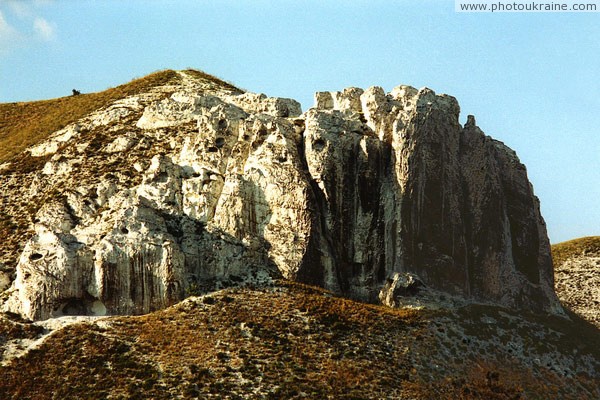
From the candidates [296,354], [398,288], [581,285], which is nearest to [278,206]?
[398,288]

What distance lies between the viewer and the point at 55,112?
10800cm

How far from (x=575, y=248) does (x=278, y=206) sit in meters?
58.8

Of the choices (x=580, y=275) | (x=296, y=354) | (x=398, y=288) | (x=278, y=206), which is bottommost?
(x=296, y=354)

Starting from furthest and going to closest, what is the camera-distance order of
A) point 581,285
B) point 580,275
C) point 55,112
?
point 580,275 → point 55,112 → point 581,285

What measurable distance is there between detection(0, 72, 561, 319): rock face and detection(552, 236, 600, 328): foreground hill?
1641 cm

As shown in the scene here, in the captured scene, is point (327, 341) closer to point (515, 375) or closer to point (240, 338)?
point (240, 338)

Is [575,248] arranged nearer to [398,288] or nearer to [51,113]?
[398,288]

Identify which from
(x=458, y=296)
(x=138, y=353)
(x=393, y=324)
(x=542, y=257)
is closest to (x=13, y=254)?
(x=138, y=353)

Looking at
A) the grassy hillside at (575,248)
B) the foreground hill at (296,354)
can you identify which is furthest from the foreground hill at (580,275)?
the foreground hill at (296,354)

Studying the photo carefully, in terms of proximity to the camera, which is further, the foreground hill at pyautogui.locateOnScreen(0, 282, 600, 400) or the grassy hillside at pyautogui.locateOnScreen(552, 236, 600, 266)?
the grassy hillside at pyautogui.locateOnScreen(552, 236, 600, 266)

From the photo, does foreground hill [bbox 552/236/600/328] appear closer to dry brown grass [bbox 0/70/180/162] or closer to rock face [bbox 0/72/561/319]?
rock face [bbox 0/72/561/319]

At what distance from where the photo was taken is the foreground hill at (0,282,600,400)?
59656 millimetres

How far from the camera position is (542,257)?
282 ft

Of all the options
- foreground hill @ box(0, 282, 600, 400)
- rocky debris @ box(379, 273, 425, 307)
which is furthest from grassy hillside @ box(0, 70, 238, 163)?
foreground hill @ box(0, 282, 600, 400)
